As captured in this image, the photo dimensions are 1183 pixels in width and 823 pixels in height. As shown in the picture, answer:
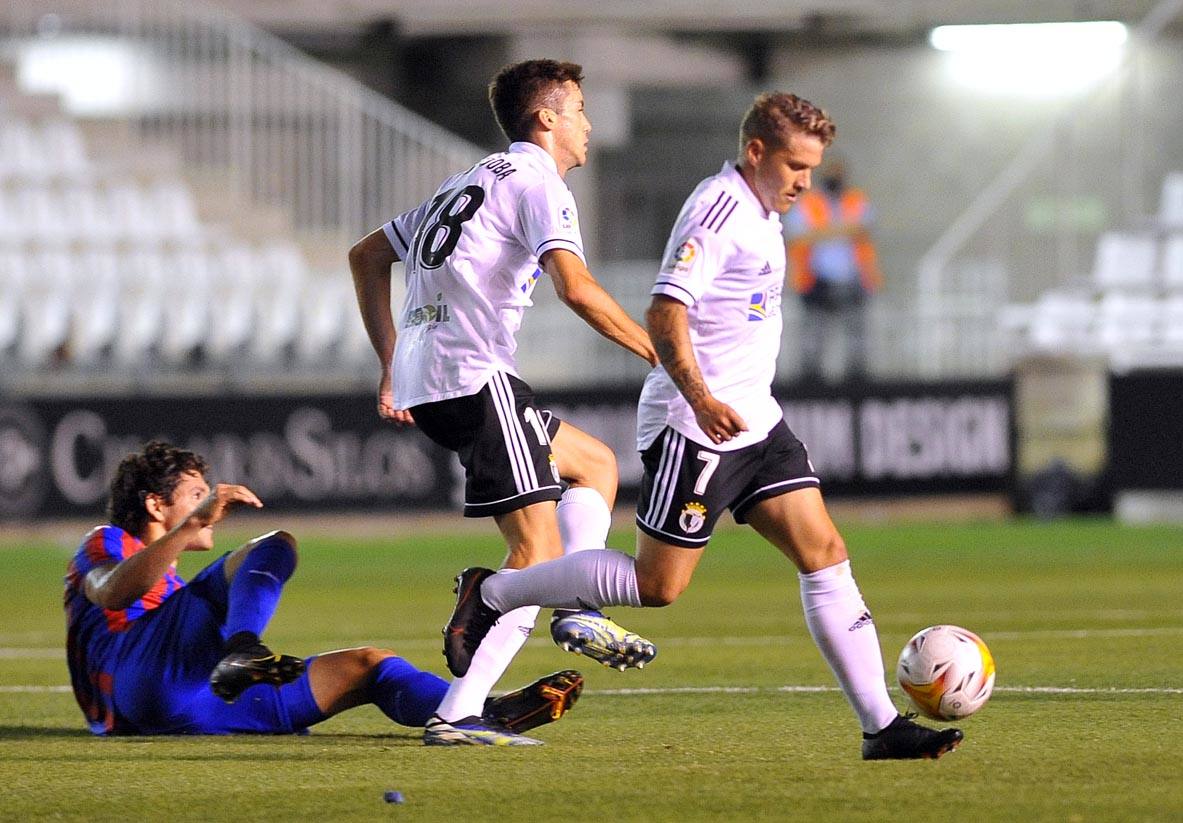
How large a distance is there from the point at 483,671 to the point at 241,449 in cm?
1168

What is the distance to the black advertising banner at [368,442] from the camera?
16781mm

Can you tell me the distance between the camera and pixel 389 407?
618 cm

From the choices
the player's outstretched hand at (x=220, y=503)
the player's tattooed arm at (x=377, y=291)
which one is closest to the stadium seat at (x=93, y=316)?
the player's tattooed arm at (x=377, y=291)

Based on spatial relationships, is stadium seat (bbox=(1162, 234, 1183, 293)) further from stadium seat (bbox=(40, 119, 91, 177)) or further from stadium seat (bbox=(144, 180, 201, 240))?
stadium seat (bbox=(40, 119, 91, 177))

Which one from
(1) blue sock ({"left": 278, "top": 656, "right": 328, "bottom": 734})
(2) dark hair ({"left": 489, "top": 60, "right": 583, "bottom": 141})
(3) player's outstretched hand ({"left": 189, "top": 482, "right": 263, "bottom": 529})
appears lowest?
(1) blue sock ({"left": 278, "top": 656, "right": 328, "bottom": 734})

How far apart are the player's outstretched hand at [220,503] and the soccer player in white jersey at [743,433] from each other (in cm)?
92

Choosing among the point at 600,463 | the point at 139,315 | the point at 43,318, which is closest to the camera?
the point at 600,463

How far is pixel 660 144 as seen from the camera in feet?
85.7

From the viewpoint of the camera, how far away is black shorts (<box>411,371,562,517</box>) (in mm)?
5742

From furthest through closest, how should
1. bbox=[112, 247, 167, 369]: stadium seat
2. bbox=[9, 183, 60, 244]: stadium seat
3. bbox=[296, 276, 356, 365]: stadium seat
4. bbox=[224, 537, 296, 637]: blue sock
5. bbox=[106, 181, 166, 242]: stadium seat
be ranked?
bbox=[106, 181, 166, 242]: stadium seat, bbox=[9, 183, 60, 244]: stadium seat, bbox=[296, 276, 356, 365]: stadium seat, bbox=[112, 247, 167, 369]: stadium seat, bbox=[224, 537, 296, 637]: blue sock

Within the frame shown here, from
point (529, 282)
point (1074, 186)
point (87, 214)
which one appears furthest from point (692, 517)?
point (1074, 186)

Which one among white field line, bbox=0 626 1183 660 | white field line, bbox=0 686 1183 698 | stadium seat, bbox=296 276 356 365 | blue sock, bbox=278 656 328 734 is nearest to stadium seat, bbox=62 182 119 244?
stadium seat, bbox=296 276 356 365

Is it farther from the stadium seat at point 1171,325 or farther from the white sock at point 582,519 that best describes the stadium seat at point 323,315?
the white sock at point 582,519

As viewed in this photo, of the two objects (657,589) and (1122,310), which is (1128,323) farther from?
(657,589)
